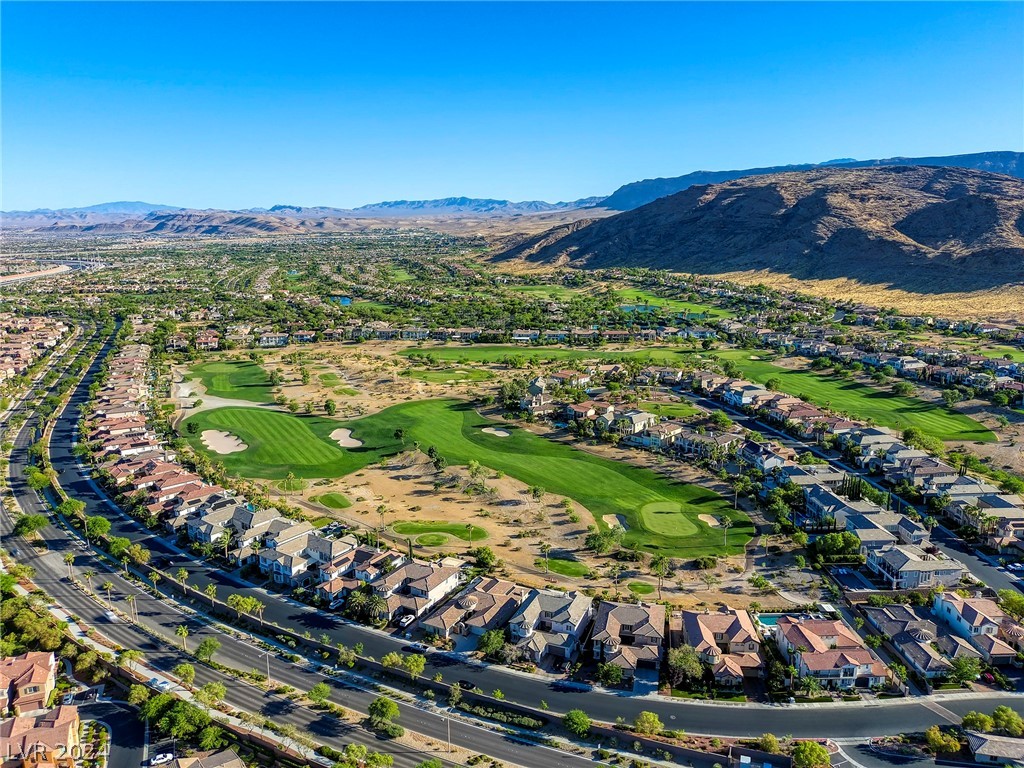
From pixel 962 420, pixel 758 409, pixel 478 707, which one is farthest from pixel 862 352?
pixel 478 707

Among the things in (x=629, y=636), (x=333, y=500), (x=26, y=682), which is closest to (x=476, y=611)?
(x=629, y=636)

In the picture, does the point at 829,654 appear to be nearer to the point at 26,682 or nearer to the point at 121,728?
the point at 121,728

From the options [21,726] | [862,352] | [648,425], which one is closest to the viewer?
[21,726]

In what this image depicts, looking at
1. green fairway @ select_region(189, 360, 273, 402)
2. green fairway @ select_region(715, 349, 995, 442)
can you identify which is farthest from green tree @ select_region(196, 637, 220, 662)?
green fairway @ select_region(715, 349, 995, 442)

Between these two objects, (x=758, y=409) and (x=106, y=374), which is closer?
(x=758, y=409)

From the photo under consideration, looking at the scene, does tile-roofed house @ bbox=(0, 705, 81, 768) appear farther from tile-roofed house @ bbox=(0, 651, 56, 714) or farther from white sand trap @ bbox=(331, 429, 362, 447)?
white sand trap @ bbox=(331, 429, 362, 447)

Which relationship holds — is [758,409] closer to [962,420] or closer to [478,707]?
[962,420]
